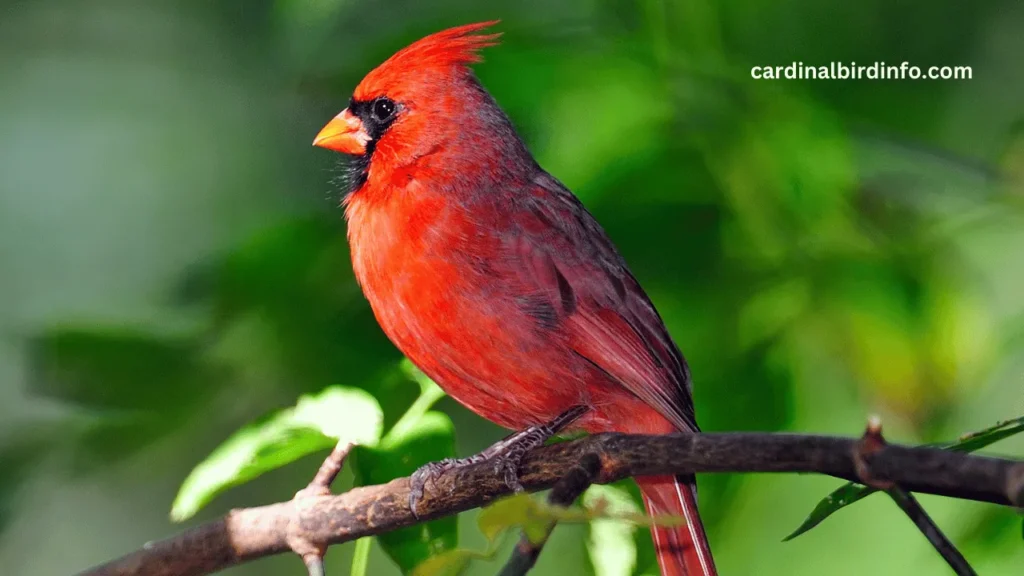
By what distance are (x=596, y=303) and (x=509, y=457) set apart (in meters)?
0.38

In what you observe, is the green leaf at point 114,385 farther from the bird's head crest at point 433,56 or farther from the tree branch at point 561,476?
the bird's head crest at point 433,56

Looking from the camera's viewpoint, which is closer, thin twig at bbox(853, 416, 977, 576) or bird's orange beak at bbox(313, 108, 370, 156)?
thin twig at bbox(853, 416, 977, 576)

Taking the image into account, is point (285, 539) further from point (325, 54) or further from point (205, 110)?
point (205, 110)

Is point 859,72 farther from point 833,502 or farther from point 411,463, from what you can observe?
point 833,502

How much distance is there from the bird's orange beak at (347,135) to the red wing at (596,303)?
12.1 inches

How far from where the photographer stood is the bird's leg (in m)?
1.48

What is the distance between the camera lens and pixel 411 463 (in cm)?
158

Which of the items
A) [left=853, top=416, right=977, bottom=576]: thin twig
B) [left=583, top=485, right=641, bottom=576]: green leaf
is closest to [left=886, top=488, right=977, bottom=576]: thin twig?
[left=853, top=416, right=977, bottom=576]: thin twig

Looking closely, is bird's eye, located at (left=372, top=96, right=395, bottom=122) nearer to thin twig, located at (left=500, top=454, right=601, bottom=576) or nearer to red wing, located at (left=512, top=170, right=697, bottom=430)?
red wing, located at (left=512, top=170, right=697, bottom=430)

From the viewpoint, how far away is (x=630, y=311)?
1.82 meters

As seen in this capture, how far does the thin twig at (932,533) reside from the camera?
957 mm

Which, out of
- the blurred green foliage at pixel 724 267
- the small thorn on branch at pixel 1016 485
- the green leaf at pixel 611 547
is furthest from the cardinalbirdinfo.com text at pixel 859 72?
the small thorn on branch at pixel 1016 485

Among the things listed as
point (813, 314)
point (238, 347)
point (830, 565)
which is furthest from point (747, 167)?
point (830, 565)

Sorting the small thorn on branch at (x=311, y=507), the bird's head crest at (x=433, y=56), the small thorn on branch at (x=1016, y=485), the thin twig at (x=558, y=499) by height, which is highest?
the bird's head crest at (x=433, y=56)
